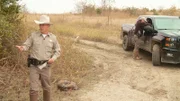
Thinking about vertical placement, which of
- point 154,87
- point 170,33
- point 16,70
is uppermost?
point 170,33

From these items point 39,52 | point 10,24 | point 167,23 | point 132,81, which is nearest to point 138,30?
point 167,23

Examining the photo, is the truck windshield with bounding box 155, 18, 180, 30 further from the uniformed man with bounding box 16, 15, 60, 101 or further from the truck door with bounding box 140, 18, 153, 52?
the uniformed man with bounding box 16, 15, 60, 101

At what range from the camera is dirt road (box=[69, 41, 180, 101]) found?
6.46 m

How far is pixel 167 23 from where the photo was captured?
33.5 feet

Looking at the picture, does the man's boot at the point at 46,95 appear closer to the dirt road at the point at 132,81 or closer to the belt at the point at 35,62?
the belt at the point at 35,62

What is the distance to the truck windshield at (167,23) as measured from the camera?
9940 millimetres

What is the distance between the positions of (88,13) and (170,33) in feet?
76.3

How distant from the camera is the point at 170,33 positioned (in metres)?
9.13

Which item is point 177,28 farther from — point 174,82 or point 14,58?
point 14,58

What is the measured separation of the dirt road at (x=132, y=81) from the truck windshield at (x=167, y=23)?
1321 mm

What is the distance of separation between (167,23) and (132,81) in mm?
3521

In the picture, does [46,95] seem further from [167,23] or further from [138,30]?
[167,23]

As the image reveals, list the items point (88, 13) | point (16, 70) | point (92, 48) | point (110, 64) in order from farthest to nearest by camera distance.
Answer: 1. point (88, 13)
2. point (92, 48)
3. point (110, 64)
4. point (16, 70)

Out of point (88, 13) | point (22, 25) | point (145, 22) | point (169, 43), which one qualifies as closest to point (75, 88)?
point (22, 25)
